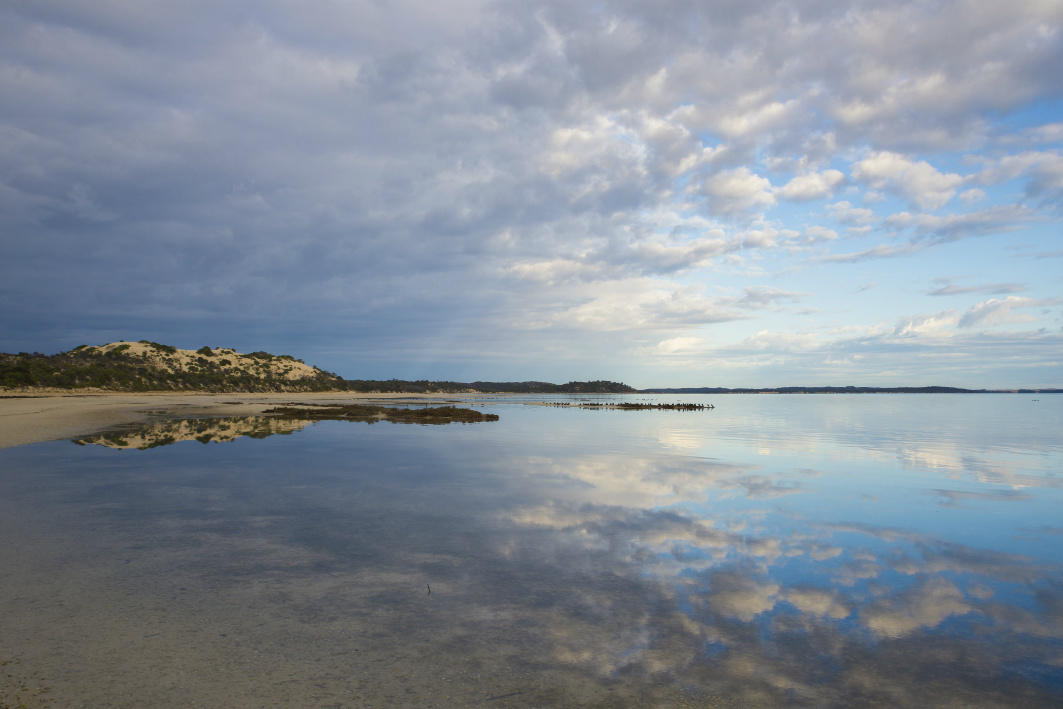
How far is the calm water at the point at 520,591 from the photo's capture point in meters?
4.84

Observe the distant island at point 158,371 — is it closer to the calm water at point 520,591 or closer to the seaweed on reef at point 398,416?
the seaweed on reef at point 398,416

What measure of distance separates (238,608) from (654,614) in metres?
4.78

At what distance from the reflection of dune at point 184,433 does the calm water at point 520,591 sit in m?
7.68

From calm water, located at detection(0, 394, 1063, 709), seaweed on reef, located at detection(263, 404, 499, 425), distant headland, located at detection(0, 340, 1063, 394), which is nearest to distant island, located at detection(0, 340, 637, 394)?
distant headland, located at detection(0, 340, 1063, 394)

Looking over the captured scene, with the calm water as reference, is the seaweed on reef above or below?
above

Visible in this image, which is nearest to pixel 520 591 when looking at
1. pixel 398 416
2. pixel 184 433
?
pixel 184 433

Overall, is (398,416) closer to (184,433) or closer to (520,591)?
(184,433)

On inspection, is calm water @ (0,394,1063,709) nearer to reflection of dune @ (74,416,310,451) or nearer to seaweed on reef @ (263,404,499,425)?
reflection of dune @ (74,416,310,451)

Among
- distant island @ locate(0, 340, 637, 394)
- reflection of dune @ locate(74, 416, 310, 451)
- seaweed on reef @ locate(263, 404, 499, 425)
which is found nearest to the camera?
reflection of dune @ locate(74, 416, 310, 451)

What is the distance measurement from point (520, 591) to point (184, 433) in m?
26.1

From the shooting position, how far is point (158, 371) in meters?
89.1

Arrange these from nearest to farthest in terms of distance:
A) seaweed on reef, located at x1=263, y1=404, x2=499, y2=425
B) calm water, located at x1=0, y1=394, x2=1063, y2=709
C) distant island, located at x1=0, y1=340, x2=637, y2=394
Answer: calm water, located at x1=0, y1=394, x2=1063, y2=709
seaweed on reef, located at x1=263, y1=404, x2=499, y2=425
distant island, located at x1=0, y1=340, x2=637, y2=394

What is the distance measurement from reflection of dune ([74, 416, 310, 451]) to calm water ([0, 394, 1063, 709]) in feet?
25.2

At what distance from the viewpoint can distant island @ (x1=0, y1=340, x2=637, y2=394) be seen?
225ft
